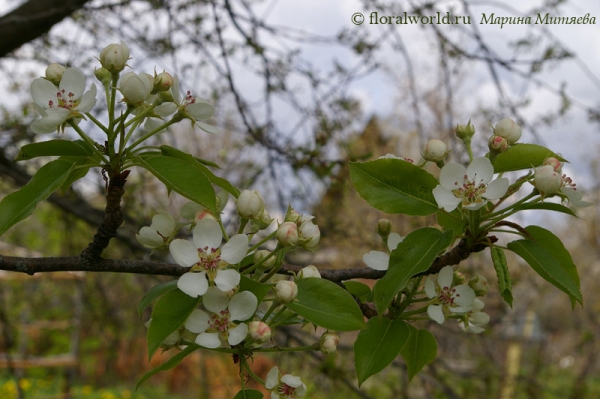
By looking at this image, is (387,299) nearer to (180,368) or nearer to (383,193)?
(383,193)

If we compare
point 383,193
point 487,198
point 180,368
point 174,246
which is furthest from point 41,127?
point 180,368

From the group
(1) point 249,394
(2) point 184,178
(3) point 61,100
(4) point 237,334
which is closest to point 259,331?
(4) point 237,334

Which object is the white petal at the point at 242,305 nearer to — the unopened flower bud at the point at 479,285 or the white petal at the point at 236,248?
the white petal at the point at 236,248

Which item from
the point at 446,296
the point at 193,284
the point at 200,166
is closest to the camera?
the point at 193,284

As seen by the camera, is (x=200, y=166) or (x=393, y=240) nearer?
(x=200, y=166)

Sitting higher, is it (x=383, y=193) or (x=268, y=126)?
(x=268, y=126)

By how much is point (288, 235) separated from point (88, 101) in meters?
0.38

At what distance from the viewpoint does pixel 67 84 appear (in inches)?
37.8

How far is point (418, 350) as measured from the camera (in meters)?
1.10

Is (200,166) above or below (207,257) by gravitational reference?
above

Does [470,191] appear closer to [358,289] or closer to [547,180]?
[547,180]

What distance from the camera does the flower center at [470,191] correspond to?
948 millimetres

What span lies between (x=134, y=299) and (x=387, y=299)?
675cm

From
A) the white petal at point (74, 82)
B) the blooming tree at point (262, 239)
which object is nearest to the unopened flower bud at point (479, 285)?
the blooming tree at point (262, 239)
